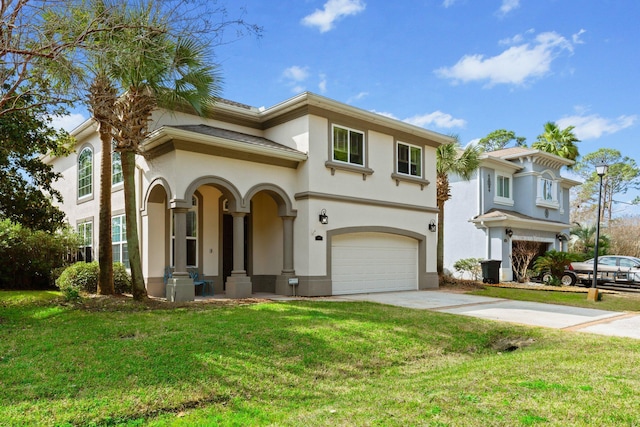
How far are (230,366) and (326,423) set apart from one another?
87.8 inches

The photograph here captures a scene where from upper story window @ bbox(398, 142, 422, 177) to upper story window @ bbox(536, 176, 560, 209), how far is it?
35.7 feet

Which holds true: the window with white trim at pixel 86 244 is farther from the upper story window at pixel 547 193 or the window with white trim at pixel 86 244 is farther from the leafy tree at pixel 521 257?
the upper story window at pixel 547 193

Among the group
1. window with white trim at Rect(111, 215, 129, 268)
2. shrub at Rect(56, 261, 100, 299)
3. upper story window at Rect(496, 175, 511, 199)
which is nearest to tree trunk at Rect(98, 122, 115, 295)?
shrub at Rect(56, 261, 100, 299)

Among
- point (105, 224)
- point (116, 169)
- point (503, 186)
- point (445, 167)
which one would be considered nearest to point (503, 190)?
point (503, 186)

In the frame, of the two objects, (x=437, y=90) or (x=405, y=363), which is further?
(x=437, y=90)

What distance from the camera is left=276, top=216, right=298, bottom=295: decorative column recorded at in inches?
577

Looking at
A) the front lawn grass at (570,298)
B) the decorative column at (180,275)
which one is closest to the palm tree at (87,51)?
the decorative column at (180,275)

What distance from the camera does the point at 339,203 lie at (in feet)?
50.7

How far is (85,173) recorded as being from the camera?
62.0ft

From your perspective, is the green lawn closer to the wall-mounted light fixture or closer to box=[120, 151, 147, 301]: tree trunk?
box=[120, 151, 147, 301]: tree trunk

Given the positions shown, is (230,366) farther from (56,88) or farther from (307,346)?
(56,88)

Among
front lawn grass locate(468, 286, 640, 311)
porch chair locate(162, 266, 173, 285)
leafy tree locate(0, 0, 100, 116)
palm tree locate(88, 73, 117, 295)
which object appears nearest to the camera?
leafy tree locate(0, 0, 100, 116)

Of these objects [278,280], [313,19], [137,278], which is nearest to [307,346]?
[137,278]

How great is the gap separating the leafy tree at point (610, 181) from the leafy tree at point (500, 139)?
6.76 metres
